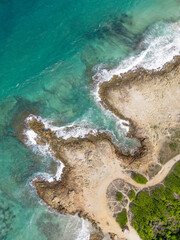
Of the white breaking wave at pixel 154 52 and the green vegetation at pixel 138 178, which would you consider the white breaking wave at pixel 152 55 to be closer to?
the white breaking wave at pixel 154 52

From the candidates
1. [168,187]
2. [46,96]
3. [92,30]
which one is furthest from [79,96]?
[168,187]

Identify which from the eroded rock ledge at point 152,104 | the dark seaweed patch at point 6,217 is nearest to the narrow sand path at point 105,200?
the eroded rock ledge at point 152,104

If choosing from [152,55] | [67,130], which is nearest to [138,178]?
[67,130]

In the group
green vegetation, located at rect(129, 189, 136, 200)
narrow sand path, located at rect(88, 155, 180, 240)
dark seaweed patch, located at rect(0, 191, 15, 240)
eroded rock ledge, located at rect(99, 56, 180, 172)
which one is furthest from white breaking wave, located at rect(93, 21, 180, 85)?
dark seaweed patch, located at rect(0, 191, 15, 240)

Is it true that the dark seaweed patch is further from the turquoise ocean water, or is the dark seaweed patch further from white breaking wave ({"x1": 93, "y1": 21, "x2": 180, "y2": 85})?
white breaking wave ({"x1": 93, "y1": 21, "x2": 180, "y2": 85})

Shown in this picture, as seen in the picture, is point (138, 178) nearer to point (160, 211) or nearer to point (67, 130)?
point (160, 211)
